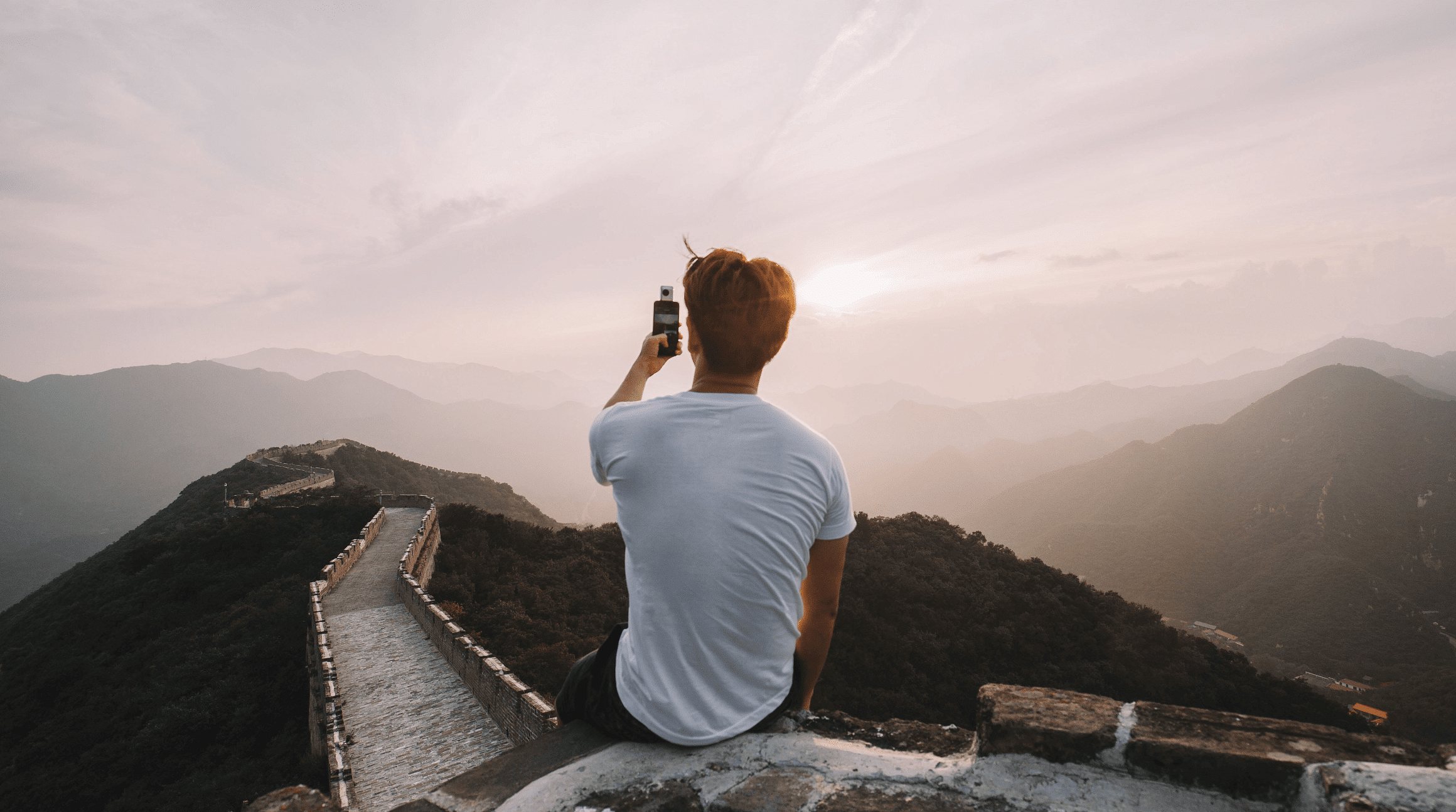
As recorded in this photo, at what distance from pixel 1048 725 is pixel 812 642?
85 centimetres

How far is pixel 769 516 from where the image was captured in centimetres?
178

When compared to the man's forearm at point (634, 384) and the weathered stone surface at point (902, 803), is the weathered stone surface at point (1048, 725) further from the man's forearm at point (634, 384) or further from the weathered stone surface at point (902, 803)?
the man's forearm at point (634, 384)

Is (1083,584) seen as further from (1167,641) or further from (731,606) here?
(731,606)

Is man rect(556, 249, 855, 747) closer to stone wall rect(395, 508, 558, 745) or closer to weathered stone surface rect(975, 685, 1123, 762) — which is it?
weathered stone surface rect(975, 685, 1123, 762)

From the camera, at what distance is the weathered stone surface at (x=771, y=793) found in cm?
165

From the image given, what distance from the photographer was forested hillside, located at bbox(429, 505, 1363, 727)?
17.5 meters

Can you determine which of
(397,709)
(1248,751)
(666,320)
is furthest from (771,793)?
(397,709)

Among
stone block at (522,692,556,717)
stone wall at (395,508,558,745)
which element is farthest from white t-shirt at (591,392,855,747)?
stone block at (522,692,556,717)

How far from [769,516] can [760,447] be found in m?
0.23

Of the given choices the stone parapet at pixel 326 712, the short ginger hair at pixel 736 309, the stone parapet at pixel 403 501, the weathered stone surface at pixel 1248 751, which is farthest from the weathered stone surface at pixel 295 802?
the stone parapet at pixel 403 501

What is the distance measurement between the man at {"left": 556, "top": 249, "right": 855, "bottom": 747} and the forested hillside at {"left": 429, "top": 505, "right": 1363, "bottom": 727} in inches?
566

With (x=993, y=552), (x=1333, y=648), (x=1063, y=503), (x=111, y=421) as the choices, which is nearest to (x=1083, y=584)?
(x=993, y=552)

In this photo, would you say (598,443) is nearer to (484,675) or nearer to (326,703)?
(484,675)

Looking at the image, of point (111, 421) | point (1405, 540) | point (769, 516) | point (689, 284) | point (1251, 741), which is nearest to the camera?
point (1251, 741)
